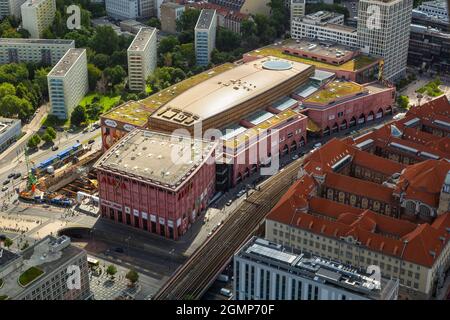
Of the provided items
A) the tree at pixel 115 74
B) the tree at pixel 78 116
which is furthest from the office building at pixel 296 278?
the tree at pixel 115 74

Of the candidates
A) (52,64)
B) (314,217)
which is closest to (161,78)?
(52,64)

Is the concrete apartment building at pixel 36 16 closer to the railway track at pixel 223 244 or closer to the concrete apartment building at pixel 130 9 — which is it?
the concrete apartment building at pixel 130 9

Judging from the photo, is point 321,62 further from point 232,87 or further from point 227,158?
point 227,158

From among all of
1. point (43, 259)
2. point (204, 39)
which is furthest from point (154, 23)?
point (43, 259)

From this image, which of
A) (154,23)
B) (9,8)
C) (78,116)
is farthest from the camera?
(9,8)

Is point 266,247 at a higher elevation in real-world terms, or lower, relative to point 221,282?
higher

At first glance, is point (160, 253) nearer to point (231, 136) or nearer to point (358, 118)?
point (231, 136)
